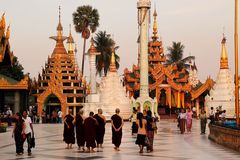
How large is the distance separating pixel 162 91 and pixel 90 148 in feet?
140

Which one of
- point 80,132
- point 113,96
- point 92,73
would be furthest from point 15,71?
point 80,132

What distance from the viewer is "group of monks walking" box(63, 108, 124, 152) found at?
52.1ft

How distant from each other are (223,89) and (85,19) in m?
20.4

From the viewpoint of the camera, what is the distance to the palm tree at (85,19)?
214ft

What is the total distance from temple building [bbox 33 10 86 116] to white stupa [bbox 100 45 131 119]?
166 inches

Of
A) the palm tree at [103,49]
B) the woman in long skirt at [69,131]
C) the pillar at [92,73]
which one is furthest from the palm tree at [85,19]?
the woman in long skirt at [69,131]

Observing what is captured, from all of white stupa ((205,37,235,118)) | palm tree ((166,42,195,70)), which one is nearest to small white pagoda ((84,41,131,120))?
white stupa ((205,37,235,118))

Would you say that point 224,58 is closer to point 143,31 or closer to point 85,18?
point 143,31

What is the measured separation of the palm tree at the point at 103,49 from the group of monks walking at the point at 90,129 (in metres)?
50.7

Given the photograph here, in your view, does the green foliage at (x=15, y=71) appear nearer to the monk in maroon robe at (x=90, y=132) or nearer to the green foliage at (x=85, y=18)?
the green foliage at (x=85, y=18)

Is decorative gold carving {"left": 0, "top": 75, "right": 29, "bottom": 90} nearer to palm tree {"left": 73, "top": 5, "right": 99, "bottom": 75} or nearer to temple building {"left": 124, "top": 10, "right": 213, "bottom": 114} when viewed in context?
temple building {"left": 124, "top": 10, "right": 213, "bottom": 114}

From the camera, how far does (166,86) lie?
57.6m

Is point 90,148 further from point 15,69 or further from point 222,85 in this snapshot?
point 15,69

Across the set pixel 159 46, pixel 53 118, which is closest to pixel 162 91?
pixel 159 46
